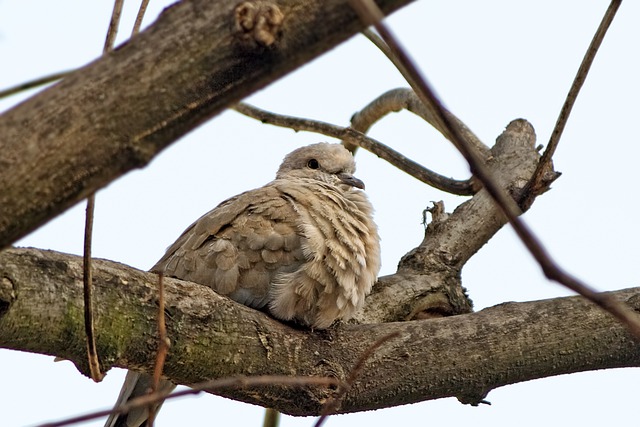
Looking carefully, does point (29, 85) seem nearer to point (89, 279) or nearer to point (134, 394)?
point (89, 279)

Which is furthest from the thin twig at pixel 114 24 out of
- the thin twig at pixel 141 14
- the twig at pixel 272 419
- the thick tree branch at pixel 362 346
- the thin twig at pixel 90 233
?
the twig at pixel 272 419

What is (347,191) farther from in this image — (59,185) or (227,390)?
(59,185)

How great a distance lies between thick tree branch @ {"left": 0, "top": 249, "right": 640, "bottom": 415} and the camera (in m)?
3.00

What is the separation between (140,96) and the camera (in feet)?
5.16

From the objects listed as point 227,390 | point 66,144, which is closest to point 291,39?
point 66,144

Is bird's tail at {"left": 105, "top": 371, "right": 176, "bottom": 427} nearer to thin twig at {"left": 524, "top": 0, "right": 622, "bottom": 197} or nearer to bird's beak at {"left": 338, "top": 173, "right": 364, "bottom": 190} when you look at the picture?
bird's beak at {"left": 338, "top": 173, "right": 364, "bottom": 190}

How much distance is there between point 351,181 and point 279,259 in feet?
3.96

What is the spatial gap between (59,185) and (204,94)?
0.97 feet

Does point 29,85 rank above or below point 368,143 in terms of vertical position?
below

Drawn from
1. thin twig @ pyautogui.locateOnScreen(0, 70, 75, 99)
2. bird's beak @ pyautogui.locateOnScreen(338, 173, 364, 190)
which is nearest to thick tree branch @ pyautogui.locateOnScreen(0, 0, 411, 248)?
thin twig @ pyautogui.locateOnScreen(0, 70, 75, 99)

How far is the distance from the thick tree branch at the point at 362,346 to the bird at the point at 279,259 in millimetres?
264

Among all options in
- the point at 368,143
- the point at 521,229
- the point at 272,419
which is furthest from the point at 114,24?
the point at 368,143

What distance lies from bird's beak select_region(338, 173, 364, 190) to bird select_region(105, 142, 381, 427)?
0.56 meters

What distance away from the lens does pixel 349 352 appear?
145 inches
